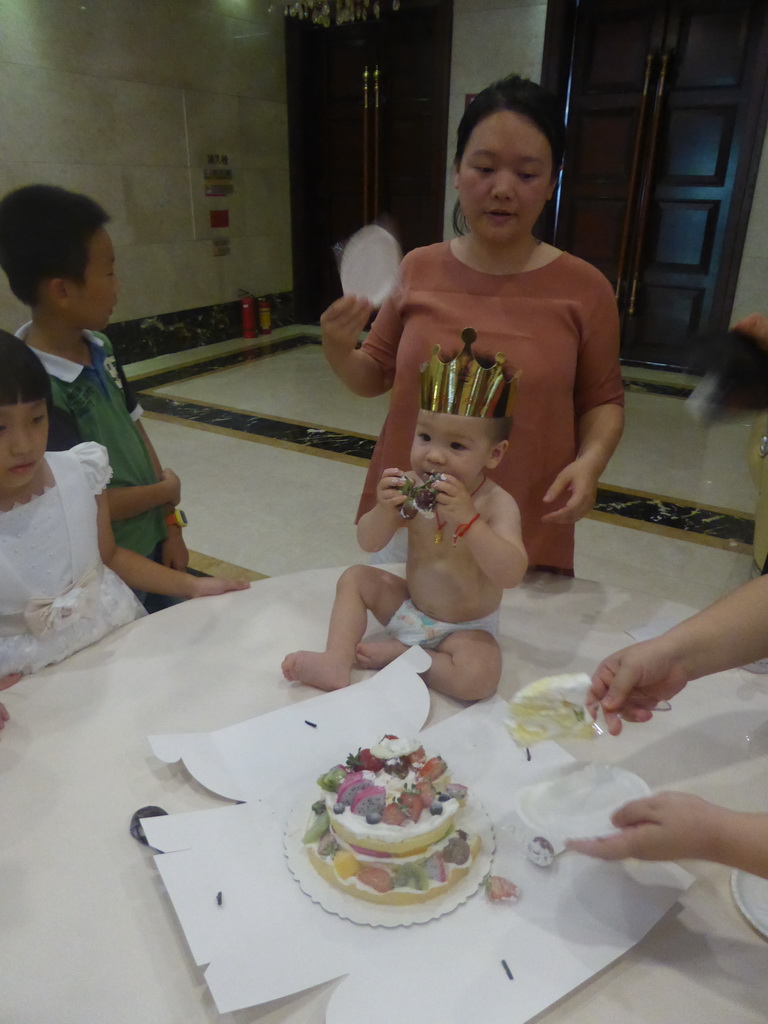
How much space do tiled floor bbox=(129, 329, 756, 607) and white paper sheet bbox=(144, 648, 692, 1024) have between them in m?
→ 1.83

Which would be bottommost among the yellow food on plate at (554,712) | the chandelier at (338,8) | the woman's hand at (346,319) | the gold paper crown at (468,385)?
the yellow food on plate at (554,712)

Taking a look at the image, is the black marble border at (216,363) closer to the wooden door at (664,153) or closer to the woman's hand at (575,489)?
the wooden door at (664,153)

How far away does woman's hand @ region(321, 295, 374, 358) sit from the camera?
4.01 ft

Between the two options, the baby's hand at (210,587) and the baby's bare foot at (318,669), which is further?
the baby's hand at (210,587)

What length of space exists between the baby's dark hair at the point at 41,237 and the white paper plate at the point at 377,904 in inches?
42.3

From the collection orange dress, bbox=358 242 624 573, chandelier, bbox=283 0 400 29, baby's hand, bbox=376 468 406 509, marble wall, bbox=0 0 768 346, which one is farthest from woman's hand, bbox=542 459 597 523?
marble wall, bbox=0 0 768 346

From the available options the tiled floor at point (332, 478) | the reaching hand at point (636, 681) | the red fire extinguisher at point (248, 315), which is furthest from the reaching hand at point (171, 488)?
the red fire extinguisher at point (248, 315)

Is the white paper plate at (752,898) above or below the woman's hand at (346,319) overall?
below

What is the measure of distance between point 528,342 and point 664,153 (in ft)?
14.2

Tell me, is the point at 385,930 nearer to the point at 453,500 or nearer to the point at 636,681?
the point at 636,681

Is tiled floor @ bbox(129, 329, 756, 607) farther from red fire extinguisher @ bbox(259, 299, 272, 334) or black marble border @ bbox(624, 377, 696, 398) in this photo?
red fire extinguisher @ bbox(259, 299, 272, 334)

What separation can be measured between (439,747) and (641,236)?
4.82 metres

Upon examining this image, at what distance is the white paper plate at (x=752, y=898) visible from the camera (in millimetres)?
751

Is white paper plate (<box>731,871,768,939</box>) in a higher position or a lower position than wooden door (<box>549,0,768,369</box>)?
lower
